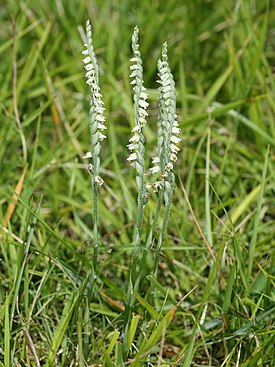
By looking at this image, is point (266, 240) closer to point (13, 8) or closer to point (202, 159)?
point (202, 159)

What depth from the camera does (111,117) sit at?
9.05 feet

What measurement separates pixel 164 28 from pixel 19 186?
50.0 inches

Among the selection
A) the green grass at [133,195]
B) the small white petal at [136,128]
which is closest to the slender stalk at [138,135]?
the small white petal at [136,128]

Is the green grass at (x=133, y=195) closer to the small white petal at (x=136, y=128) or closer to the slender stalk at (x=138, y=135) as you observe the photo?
the slender stalk at (x=138, y=135)

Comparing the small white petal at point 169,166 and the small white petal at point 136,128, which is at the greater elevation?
the small white petal at point 136,128

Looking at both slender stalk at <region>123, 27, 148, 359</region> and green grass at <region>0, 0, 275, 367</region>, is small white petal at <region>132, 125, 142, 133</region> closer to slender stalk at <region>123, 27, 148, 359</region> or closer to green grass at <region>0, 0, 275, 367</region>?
slender stalk at <region>123, 27, 148, 359</region>

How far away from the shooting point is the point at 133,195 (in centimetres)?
245

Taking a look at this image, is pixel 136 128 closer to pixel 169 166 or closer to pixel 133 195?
pixel 169 166

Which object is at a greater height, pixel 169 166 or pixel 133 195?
pixel 169 166

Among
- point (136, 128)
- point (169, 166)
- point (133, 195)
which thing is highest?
point (136, 128)

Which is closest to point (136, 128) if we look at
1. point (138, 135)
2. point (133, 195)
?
point (138, 135)

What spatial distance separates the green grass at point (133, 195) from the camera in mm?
1786

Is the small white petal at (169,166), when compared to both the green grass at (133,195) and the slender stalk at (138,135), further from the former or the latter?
the green grass at (133,195)

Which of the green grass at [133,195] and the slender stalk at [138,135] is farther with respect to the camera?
the green grass at [133,195]
